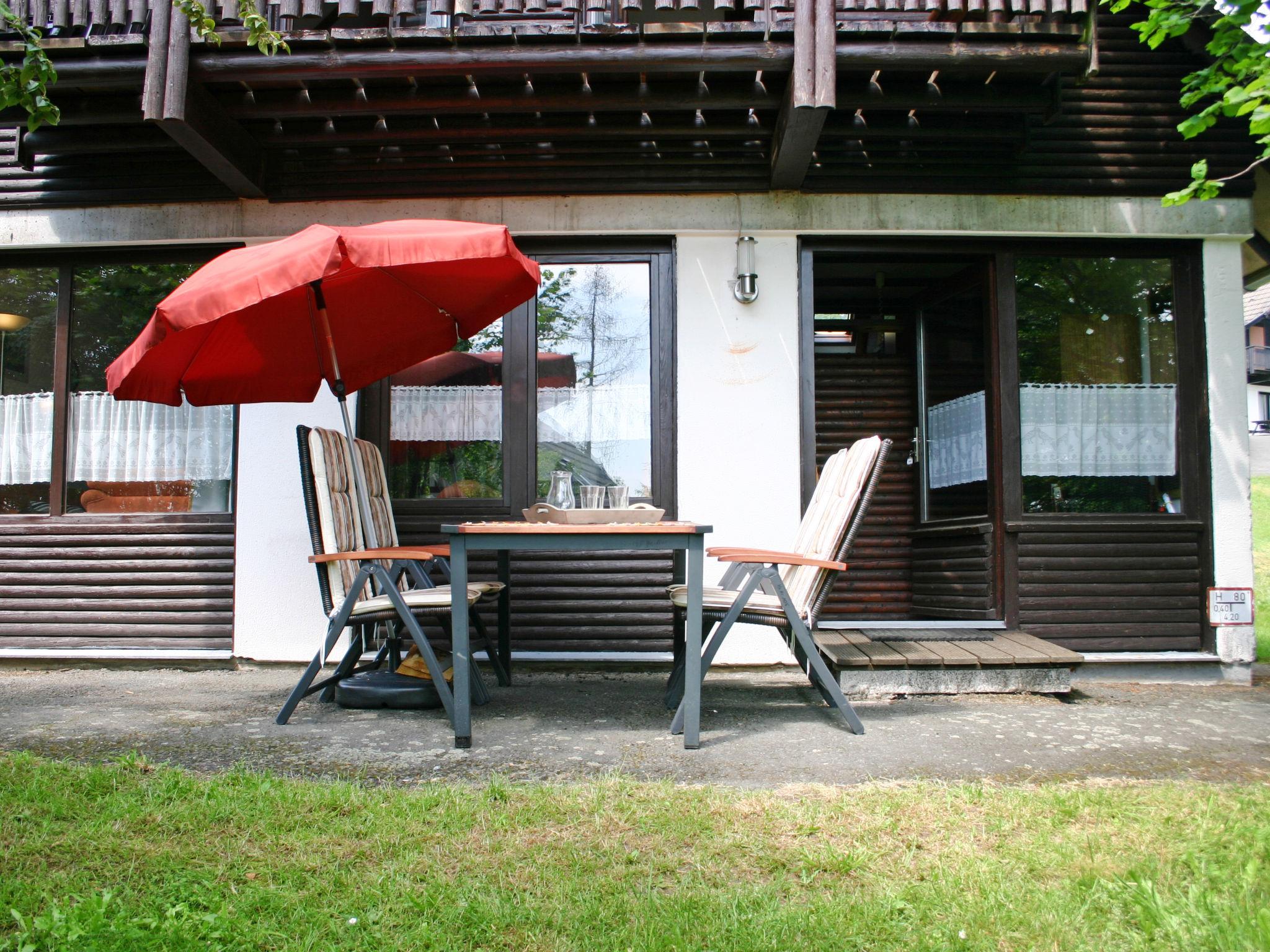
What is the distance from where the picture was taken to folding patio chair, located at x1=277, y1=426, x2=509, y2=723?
3.87 m

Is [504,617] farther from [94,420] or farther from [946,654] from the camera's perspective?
[94,420]

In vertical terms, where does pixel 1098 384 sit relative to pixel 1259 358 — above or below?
below

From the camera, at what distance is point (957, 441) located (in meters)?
6.29

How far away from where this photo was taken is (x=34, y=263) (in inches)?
234

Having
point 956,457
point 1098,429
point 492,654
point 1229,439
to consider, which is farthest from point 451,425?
point 1229,439

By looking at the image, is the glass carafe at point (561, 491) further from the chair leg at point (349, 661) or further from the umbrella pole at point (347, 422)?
the chair leg at point (349, 661)

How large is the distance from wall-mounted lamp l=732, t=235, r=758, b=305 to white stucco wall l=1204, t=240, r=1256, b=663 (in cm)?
266

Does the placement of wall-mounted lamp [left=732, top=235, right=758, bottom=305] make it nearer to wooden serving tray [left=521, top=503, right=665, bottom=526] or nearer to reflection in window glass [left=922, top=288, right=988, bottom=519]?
reflection in window glass [left=922, top=288, right=988, bottom=519]

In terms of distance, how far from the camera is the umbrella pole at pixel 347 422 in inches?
174

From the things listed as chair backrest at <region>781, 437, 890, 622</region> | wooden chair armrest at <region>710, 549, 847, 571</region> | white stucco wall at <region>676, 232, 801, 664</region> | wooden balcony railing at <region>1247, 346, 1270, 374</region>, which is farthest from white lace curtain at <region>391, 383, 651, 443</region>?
wooden balcony railing at <region>1247, 346, 1270, 374</region>

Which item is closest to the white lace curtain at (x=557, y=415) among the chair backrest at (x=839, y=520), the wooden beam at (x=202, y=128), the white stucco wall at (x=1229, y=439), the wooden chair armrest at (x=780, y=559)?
the wooden beam at (x=202, y=128)

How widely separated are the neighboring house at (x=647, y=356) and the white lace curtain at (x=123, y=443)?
2 centimetres

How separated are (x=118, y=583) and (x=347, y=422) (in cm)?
220

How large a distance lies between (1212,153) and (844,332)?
9.23 feet
